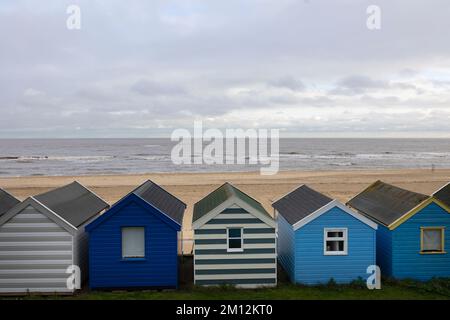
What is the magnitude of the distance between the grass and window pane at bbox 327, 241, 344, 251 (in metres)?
1.13

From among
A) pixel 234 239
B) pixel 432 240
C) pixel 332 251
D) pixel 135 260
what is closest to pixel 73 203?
pixel 135 260

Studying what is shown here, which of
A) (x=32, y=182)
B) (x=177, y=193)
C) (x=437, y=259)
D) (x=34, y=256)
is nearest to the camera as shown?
(x=34, y=256)

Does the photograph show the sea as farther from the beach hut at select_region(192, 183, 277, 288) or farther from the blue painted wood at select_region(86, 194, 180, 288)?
the beach hut at select_region(192, 183, 277, 288)

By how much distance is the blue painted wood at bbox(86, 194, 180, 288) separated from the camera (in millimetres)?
13406

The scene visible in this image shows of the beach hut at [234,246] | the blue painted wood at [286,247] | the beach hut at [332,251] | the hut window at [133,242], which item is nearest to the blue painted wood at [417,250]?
the beach hut at [332,251]

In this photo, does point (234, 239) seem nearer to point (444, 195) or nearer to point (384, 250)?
point (384, 250)

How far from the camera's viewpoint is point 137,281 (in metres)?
13.5

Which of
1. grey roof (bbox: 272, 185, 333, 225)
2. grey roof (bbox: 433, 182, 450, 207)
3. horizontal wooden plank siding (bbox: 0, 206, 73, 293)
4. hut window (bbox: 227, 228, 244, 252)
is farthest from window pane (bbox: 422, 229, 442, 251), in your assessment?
horizontal wooden plank siding (bbox: 0, 206, 73, 293)

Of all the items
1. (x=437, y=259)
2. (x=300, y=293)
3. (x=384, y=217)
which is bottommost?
(x=300, y=293)

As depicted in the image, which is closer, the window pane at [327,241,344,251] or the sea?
the window pane at [327,241,344,251]

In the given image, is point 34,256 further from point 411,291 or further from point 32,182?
point 32,182
